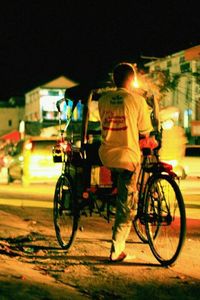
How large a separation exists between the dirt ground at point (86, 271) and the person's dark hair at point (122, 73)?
6.36 feet

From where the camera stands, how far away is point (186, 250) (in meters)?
7.34

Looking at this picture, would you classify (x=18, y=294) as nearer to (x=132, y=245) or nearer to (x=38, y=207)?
(x=132, y=245)

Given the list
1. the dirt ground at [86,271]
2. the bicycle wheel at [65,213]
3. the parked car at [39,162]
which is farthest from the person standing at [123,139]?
the parked car at [39,162]

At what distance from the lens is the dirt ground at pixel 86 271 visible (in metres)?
5.26

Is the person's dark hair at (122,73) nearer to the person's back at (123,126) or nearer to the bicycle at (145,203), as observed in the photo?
the person's back at (123,126)

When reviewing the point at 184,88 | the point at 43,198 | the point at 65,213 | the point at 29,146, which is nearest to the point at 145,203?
the point at 65,213

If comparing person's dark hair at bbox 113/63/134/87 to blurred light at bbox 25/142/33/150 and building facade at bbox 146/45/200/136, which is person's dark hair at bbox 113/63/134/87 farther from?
building facade at bbox 146/45/200/136

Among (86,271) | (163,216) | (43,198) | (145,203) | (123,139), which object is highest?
(123,139)

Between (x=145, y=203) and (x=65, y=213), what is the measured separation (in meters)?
1.56

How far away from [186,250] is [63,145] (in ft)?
6.72

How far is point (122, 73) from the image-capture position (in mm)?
6660

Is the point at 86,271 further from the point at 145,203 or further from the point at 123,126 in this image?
the point at 123,126

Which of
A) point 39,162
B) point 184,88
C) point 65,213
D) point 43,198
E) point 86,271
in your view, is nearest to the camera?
point 86,271

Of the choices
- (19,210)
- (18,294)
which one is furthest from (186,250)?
(19,210)
